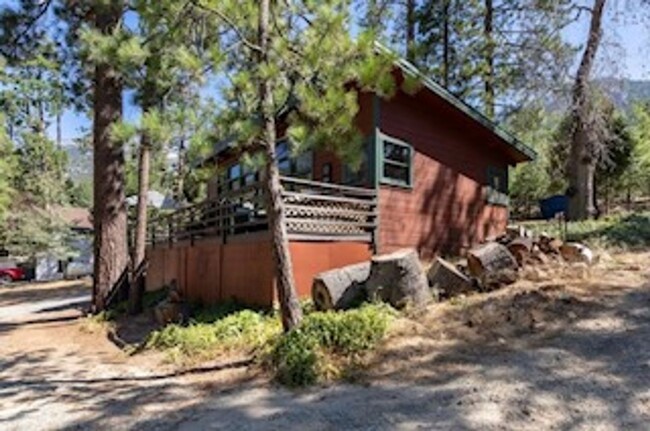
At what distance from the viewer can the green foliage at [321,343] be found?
225 inches

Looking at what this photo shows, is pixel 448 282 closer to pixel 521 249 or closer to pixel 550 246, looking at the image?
pixel 521 249

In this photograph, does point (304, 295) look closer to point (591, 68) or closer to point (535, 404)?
point (535, 404)

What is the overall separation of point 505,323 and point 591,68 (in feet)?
35.7

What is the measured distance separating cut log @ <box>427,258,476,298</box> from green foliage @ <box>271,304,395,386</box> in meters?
1.57

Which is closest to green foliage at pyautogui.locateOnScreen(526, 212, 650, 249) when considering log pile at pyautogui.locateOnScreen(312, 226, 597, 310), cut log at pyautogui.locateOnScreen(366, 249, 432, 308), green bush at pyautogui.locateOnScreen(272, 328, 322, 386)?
log pile at pyautogui.locateOnScreen(312, 226, 597, 310)

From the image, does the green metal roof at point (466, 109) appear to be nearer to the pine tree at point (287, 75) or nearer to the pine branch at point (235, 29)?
the pine tree at point (287, 75)

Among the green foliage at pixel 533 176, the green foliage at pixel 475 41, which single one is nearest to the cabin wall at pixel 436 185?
the green foliage at pixel 475 41

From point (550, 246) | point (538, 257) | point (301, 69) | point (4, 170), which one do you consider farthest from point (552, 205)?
point (4, 170)

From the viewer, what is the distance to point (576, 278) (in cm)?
774

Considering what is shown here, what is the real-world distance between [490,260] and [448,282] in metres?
0.70

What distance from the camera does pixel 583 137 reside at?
15.0 m

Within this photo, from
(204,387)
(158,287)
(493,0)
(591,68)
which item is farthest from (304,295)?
(493,0)

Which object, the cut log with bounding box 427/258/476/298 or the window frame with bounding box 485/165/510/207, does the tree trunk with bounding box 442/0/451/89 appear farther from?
the cut log with bounding box 427/258/476/298

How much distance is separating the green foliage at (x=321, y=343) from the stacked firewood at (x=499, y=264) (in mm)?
1700
